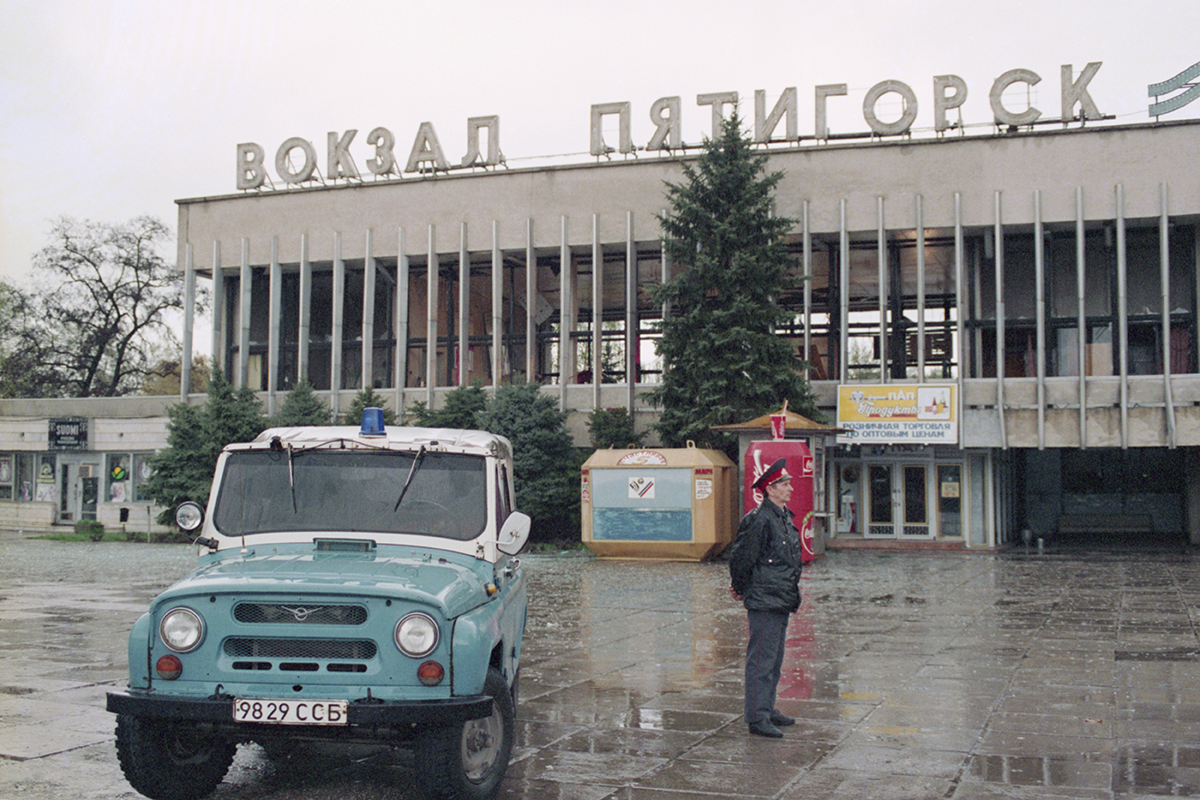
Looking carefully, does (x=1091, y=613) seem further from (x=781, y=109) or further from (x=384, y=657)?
(x=781, y=109)

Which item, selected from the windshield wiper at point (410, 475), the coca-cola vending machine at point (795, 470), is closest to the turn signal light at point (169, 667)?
the windshield wiper at point (410, 475)

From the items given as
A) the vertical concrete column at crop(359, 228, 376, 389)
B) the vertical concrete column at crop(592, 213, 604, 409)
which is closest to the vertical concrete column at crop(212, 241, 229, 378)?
the vertical concrete column at crop(359, 228, 376, 389)

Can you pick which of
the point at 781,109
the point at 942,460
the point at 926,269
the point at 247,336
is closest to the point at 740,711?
the point at 942,460

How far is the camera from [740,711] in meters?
8.24

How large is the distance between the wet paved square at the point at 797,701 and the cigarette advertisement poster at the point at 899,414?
35.7ft

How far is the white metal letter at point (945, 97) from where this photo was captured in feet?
98.8

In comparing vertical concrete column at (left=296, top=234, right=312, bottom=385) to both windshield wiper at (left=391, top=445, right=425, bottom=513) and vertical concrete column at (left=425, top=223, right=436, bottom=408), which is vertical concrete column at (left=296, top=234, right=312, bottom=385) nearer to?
vertical concrete column at (left=425, top=223, right=436, bottom=408)

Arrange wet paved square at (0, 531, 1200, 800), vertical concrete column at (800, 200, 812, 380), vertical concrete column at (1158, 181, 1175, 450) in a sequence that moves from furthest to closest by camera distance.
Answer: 1. vertical concrete column at (800, 200, 812, 380)
2. vertical concrete column at (1158, 181, 1175, 450)
3. wet paved square at (0, 531, 1200, 800)

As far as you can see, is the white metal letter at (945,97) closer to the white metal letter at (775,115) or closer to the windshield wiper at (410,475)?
the white metal letter at (775,115)

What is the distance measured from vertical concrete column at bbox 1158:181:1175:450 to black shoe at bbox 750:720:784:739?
23.9 metres

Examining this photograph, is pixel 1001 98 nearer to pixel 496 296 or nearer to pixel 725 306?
pixel 725 306

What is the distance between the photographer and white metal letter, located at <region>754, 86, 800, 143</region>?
3103 cm

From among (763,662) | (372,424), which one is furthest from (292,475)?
(763,662)

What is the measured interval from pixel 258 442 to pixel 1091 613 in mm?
11512
